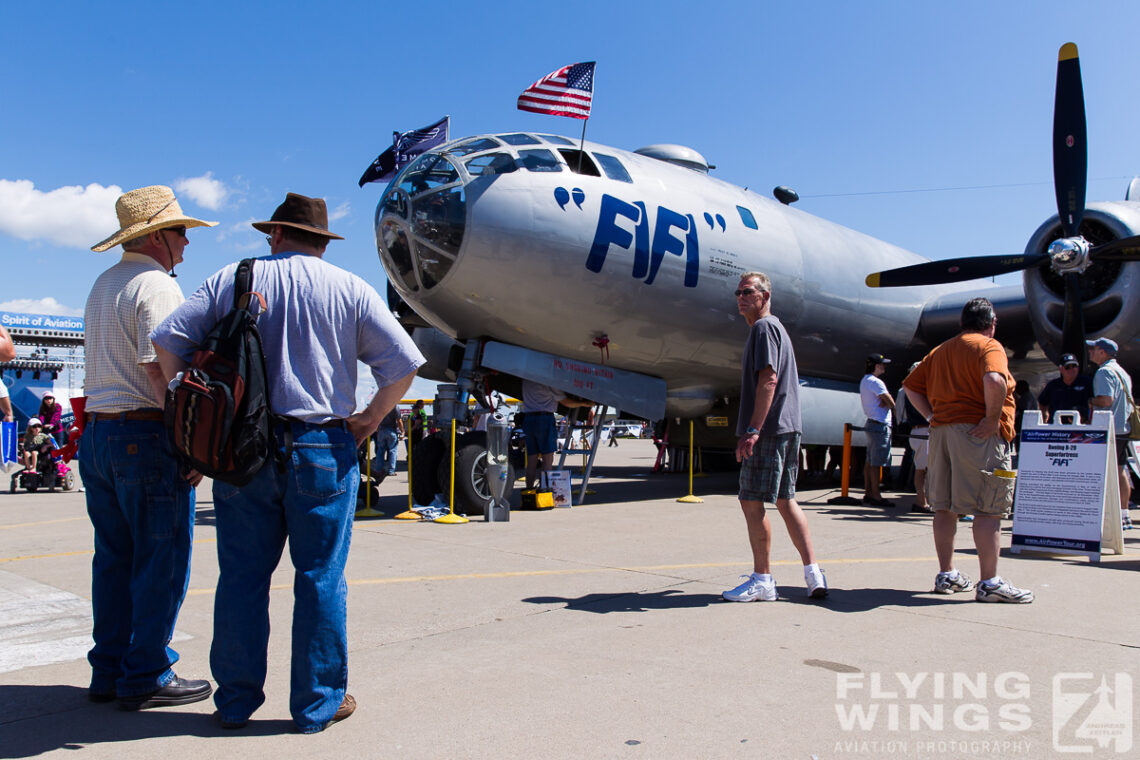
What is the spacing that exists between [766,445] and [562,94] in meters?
5.97

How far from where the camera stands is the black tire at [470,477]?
858cm

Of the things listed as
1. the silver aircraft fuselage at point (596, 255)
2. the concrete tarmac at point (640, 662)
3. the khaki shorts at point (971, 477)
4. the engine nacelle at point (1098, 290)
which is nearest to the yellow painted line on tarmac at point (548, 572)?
the concrete tarmac at point (640, 662)

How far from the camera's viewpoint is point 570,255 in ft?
28.7

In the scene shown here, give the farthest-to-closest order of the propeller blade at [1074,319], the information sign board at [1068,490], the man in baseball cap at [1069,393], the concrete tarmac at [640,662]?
the propeller blade at [1074,319] < the man in baseball cap at [1069,393] < the information sign board at [1068,490] < the concrete tarmac at [640,662]

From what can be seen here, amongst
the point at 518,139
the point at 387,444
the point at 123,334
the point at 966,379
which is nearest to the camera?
the point at 123,334

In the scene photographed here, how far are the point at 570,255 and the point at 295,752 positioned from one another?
266 inches

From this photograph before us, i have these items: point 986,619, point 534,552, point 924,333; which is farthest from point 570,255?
point 924,333

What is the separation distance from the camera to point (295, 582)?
8.92 feet

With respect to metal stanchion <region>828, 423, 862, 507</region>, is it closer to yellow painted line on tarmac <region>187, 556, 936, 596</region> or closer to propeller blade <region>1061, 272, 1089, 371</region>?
propeller blade <region>1061, 272, 1089, 371</region>

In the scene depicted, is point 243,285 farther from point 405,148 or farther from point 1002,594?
point 405,148

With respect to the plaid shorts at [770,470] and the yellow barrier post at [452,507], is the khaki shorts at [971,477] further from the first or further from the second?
the yellow barrier post at [452,507]

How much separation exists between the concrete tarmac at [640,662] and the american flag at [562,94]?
5267mm

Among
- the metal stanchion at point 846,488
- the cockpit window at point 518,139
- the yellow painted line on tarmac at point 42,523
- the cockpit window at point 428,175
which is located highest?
the cockpit window at point 518,139

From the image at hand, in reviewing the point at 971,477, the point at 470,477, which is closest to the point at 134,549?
the point at 971,477
